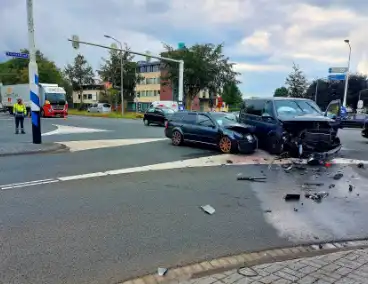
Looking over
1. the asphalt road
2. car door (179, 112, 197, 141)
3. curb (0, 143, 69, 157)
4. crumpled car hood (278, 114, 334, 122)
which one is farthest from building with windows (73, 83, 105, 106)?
the asphalt road

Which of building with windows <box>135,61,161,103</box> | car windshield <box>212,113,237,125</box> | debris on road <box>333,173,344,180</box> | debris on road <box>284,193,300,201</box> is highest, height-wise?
building with windows <box>135,61,161,103</box>

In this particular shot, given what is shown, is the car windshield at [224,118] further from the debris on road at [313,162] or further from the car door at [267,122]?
the debris on road at [313,162]

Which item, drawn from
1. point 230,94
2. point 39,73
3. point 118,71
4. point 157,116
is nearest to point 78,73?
point 39,73

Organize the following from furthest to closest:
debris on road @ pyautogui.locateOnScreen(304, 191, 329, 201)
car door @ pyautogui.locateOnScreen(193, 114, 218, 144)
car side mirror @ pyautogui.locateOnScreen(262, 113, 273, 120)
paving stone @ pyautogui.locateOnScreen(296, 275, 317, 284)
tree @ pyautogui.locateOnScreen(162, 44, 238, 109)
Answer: tree @ pyautogui.locateOnScreen(162, 44, 238, 109) → car door @ pyautogui.locateOnScreen(193, 114, 218, 144) → car side mirror @ pyautogui.locateOnScreen(262, 113, 273, 120) → debris on road @ pyautogui.locateOnScreen(304, 191, 329, 201) → paving stone @ pyautogui.locateOnScreen(296, 275, 317, 284)

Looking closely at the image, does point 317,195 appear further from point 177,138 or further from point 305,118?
point 177,138

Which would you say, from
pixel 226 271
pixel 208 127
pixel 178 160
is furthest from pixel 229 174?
pixel 226 271

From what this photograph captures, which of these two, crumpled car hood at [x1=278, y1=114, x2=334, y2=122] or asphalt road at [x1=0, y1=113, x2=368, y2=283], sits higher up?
crumpled car hood at [x1=278, y1=114, x2=334, y2=122]

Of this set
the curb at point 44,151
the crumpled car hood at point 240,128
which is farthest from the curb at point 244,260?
the curb at point 44,151

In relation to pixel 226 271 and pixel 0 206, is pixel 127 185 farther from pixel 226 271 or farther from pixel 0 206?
pixel 226 271

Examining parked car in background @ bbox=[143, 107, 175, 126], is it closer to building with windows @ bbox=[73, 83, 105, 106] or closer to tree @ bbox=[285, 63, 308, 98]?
tree @ bbox=[285, 63, 308, 98]

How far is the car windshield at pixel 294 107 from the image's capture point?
12.1 meters

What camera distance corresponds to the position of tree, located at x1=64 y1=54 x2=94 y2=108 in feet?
254

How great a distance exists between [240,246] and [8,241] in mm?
3010

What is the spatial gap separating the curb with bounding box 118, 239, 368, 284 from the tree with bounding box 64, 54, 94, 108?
77.1m
